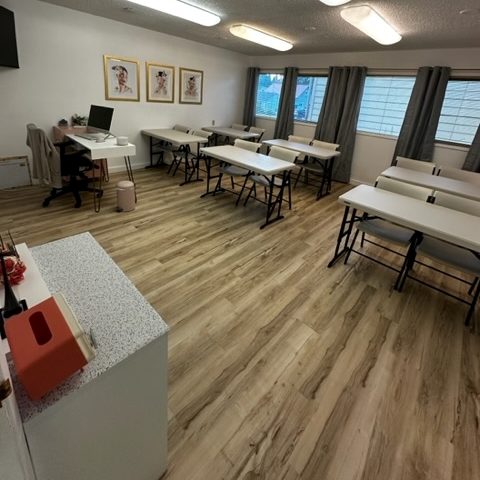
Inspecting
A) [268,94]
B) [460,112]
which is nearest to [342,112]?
[460,112]

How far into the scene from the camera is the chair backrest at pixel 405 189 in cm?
265

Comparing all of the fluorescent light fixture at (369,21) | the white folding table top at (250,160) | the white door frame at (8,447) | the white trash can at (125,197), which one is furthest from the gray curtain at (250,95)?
the white door frame at (8,447)

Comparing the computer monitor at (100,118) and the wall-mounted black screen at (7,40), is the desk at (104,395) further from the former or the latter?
the wall-mounted black screen at (7,40)

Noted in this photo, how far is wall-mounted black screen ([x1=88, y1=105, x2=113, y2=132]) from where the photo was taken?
380 centimetres

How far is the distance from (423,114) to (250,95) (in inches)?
146

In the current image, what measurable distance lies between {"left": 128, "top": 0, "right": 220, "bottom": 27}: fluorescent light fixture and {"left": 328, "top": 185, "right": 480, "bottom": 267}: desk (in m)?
2.75

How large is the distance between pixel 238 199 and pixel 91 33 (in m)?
3.15

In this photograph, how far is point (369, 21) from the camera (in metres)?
2.95

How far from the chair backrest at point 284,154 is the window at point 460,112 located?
8.94 ft

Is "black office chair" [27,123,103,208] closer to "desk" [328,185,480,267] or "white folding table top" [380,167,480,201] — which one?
"desk" [328,185,480,267]

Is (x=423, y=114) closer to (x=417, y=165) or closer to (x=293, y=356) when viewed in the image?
(x=417, y=165)

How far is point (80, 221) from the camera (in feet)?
10.8

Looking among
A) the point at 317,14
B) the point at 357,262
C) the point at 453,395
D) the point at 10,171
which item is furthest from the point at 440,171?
the point at 10,171

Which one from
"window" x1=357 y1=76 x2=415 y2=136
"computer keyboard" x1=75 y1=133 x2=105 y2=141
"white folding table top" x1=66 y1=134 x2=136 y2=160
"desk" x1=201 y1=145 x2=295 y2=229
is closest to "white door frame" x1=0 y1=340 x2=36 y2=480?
"desk" x1=201 y1=145 x2=295 y2=229
